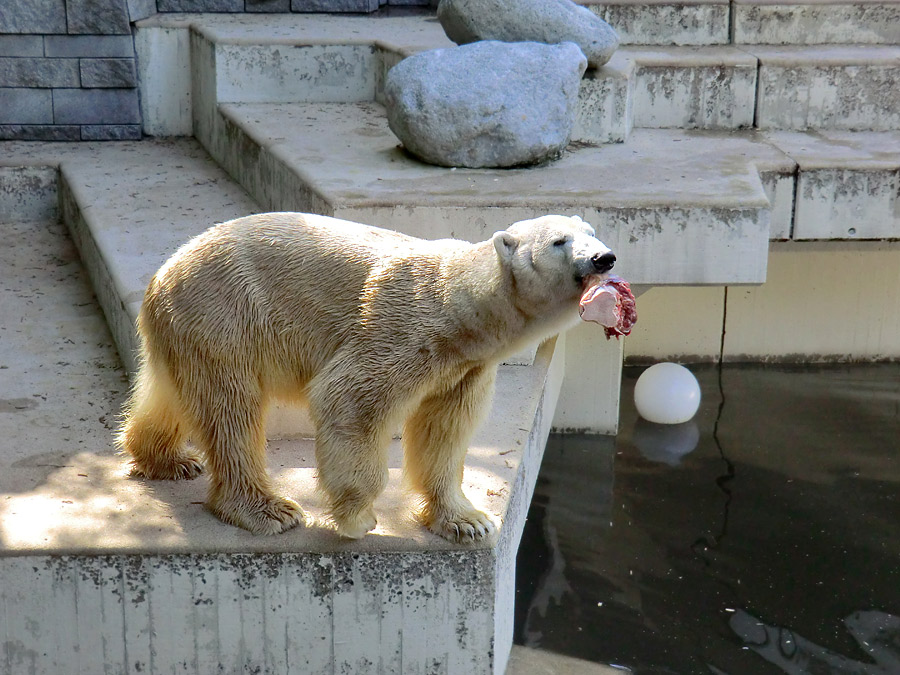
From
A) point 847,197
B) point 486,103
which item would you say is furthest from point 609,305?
point 847,197

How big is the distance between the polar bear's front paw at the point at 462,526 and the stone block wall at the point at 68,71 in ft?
15.6

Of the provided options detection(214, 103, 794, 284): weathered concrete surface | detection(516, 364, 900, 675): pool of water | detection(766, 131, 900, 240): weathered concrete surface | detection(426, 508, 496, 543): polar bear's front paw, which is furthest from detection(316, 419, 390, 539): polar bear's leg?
detection(766, 131, 900, 240): weathered concrete surface

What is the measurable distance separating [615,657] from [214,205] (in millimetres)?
2893

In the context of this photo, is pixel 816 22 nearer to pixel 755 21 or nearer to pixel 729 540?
pixel 755 21

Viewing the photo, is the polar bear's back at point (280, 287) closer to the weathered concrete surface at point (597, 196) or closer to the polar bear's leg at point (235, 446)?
the polar bear's leg at point (235, 446)

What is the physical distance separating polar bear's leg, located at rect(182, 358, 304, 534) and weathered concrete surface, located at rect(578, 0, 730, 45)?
183 inches

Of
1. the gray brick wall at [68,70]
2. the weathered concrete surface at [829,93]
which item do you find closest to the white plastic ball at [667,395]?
the weathered concrete surface at [829,93]

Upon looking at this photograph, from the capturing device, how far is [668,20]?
668 centimetres

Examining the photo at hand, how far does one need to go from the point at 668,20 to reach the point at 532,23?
171 cm

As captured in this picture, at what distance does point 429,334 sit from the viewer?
2.61m

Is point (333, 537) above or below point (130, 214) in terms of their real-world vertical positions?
below

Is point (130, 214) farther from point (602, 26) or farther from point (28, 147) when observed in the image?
point (602, 26)

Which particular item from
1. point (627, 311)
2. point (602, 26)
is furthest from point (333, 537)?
point (602, 26)

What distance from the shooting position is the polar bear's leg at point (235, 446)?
9.00 ft
